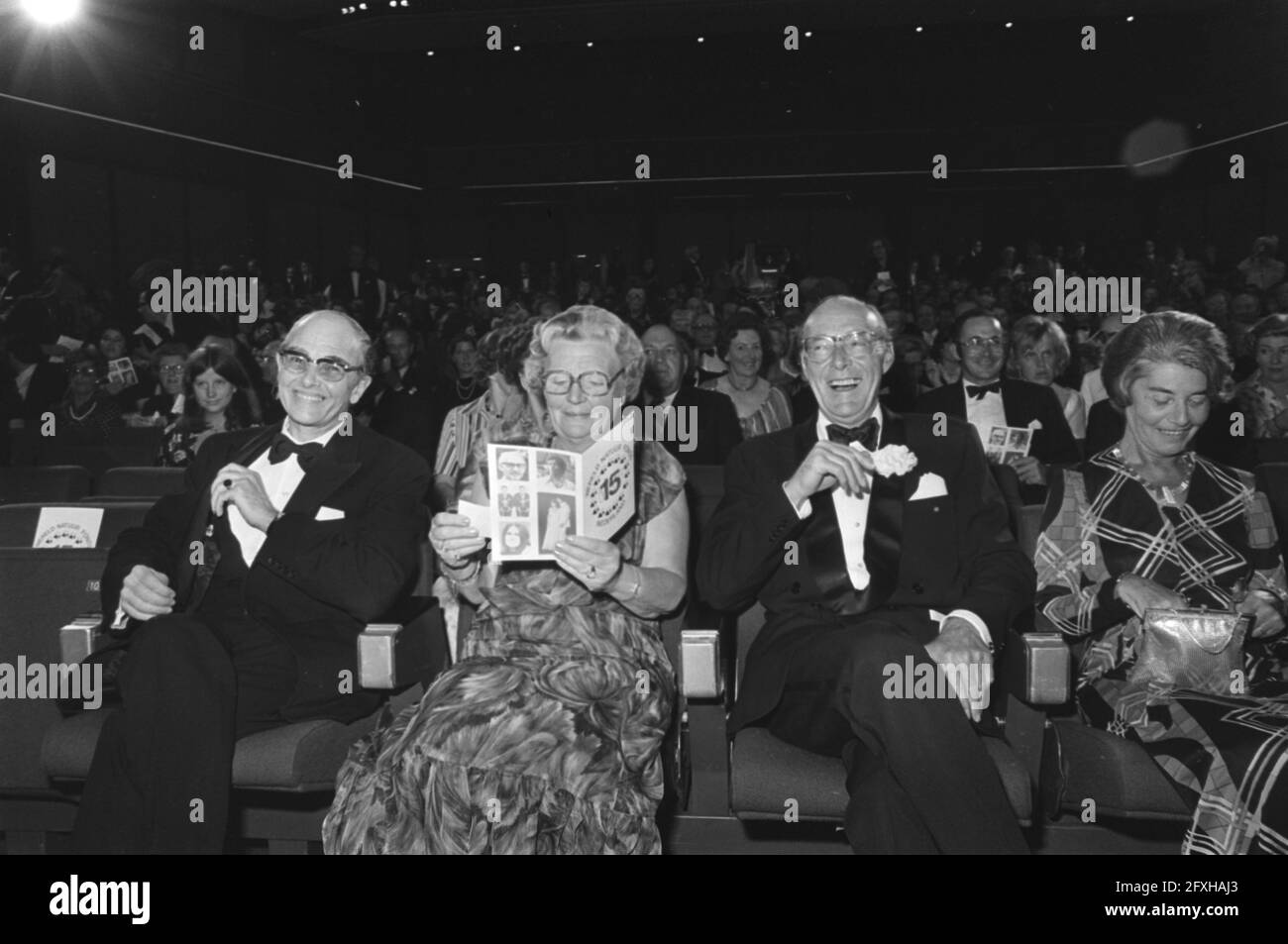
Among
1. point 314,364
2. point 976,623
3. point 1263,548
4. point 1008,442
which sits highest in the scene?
point 314,364

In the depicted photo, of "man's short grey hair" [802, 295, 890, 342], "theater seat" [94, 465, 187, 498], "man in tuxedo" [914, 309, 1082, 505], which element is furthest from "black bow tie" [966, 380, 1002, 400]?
"theater seat" [94, 465, 187, 498]

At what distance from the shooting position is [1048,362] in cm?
573

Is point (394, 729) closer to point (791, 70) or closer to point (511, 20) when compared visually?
point (511, 20)

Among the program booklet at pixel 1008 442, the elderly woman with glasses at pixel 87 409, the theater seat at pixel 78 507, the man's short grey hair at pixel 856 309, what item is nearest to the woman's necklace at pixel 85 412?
the elderly woman with glasses at pixel 87 409

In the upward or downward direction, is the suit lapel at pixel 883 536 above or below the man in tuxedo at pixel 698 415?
below

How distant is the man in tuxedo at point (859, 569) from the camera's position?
2371 mm

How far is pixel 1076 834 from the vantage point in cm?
281

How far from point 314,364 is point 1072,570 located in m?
1.77

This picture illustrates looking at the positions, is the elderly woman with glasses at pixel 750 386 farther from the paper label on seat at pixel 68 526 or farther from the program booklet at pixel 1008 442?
the paper label on seat at pixel 68 526

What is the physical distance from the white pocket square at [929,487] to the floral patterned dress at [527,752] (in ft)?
2.28

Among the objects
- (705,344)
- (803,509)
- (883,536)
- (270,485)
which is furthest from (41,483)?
(705,344)

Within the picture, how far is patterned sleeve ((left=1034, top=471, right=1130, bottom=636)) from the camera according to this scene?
2752 millimetres

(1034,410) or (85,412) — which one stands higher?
(85,412)

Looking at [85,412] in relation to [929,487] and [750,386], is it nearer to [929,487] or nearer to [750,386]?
[750,386]
